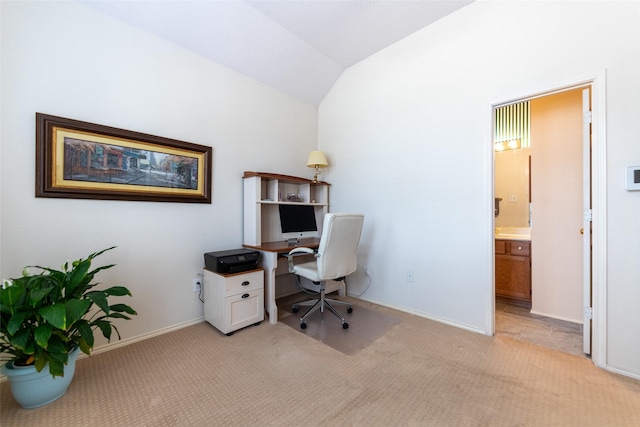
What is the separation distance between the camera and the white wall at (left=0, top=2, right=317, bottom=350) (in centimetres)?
170

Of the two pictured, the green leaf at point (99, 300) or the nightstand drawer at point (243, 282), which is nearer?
the green leaf at point (99, 300)

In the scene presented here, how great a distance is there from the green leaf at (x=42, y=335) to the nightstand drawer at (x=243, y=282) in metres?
1.10

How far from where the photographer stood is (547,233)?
261 cm

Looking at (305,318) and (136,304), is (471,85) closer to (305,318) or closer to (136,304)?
(305,318)

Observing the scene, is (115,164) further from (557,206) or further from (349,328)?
(557,206)

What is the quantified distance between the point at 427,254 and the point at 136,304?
280 centimetres

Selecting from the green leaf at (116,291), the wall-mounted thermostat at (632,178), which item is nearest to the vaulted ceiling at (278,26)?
the wall-mounted thermostat at (632,178)

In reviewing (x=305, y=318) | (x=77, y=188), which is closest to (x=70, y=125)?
(x=77, y=188)

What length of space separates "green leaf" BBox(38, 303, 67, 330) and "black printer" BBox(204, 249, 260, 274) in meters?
1.09

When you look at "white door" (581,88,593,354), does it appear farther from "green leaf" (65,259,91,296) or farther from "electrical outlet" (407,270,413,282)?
"green leaf" (65,259,91,296)

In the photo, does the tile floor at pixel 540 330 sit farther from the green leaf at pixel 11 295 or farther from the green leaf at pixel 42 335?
the green leaf at pixel 11 295

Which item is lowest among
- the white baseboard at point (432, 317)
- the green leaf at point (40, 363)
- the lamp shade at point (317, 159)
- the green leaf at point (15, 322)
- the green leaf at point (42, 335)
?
the white baseboard at point (432, 317)

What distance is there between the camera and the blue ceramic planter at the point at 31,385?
4.44 feet

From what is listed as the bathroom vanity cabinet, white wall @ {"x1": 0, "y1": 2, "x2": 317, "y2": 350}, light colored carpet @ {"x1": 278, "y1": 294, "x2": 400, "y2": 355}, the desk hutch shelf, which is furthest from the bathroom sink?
white wall @ {"x1": 0, "y1": 2, "x2": 317, "y2": 350}
